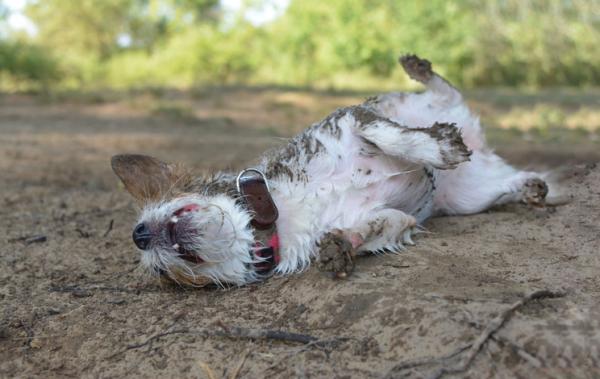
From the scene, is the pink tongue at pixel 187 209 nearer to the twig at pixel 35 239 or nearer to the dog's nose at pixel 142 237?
the dog's nose at pixel 142 237

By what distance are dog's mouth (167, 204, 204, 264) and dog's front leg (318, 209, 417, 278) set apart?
70 centimetres

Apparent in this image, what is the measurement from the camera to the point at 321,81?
2216 cm

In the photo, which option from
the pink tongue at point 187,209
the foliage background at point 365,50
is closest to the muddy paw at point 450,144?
the pink tongue at point 187,209

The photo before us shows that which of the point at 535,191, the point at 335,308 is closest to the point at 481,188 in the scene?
the point at 535,191

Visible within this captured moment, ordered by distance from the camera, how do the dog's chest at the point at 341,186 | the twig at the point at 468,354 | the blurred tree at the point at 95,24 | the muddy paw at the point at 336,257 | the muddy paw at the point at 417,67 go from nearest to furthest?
the twig at the point at 468,354 < the muddy paw at the point at 336,257 < the dog's chest at the point at 341,186 < the muddy paw at the point at 417,67 < the blurred tree at the point at 95,24

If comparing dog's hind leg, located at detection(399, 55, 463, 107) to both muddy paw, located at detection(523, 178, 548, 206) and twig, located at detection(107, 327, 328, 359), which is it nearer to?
muddy paw, located at detection(523, 178, 548, 206)

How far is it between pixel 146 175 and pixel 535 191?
269cm

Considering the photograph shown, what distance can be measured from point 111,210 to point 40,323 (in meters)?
2.35

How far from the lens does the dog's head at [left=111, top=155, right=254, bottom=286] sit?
10.8ft

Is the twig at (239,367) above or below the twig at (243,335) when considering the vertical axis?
below

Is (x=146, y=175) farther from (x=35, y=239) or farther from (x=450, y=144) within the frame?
(x=450, y=144)

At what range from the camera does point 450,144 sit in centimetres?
361

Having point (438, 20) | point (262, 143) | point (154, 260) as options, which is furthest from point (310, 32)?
point (154, 260)

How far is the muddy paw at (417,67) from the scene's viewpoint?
468cm
